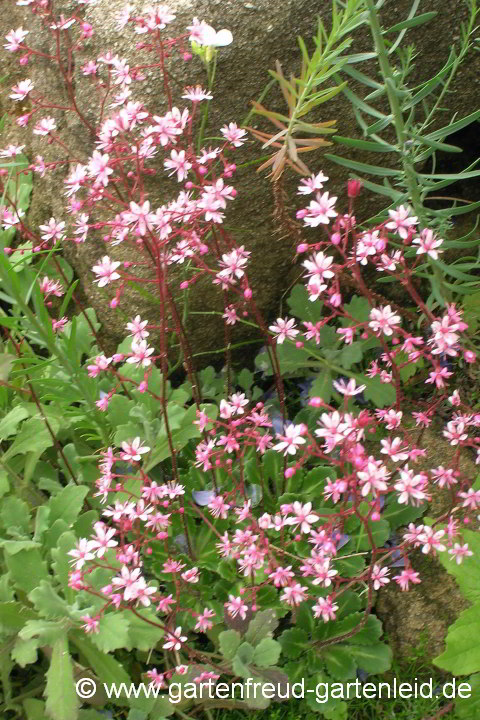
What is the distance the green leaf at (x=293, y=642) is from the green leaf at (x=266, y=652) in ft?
0.60

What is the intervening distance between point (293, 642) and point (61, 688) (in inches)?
25.3

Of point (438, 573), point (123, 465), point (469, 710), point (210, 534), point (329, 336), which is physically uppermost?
point (329, 336)

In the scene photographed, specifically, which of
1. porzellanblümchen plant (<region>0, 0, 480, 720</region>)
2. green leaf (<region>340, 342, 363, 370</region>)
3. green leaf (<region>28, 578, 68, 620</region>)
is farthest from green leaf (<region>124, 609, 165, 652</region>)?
green leaf (<region>340, 342, 363, 370</region>)

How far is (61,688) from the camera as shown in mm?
1791

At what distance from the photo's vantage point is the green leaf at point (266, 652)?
1875 mm

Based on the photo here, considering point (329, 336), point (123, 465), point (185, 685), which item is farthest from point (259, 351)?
point (185, 685)

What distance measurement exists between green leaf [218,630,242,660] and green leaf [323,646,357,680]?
1.02 feet

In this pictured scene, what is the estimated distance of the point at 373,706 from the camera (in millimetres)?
2102

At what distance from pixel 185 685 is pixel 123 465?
643 mm

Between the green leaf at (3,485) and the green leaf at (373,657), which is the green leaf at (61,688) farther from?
the green leaf at (373,657)

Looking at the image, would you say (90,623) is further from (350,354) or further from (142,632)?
(350,354)

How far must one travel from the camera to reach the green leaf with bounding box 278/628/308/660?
81.6 inches

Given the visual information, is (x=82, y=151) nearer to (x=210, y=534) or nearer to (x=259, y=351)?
(x=259, y=351)

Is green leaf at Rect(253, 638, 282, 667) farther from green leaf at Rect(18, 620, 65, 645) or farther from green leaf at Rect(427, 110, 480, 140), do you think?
green leaf at Rect(427, 110, 480, 140)
